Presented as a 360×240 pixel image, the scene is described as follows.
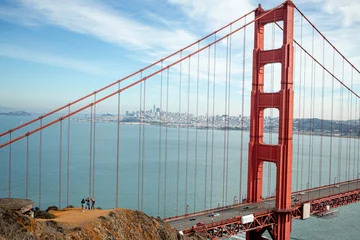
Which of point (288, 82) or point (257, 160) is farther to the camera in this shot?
point (257, 160)

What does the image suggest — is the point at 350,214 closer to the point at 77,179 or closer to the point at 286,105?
the point at 286,105

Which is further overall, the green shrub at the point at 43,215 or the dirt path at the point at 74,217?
the green shrub at the point at 43,215

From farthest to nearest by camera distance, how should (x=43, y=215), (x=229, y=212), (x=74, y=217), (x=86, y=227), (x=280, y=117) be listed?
(x=280, y=117), (x=229, y=212), (x=43, y=215), (x=74, y=217), (x=86, y=227)

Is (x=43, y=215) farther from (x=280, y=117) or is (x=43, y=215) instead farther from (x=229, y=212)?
(x=280, y=117)

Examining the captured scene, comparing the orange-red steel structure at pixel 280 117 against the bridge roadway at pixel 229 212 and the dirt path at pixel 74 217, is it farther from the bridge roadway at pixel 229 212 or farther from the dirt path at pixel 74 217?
the dirt path at pixel 74 217

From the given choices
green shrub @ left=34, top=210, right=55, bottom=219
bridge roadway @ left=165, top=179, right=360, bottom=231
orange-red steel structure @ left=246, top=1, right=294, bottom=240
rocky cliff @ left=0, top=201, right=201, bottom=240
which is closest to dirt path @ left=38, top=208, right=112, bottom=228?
rocky cliff @ left=0, top=201, right=201, bottom=240

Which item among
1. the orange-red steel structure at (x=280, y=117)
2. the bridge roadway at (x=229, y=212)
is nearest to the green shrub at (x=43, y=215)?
the bridge roadway at (x=229, y=212)

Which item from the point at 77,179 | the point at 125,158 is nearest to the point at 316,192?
the point at 77,179

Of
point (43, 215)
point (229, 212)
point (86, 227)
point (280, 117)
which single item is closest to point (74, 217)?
point (43, 215)
